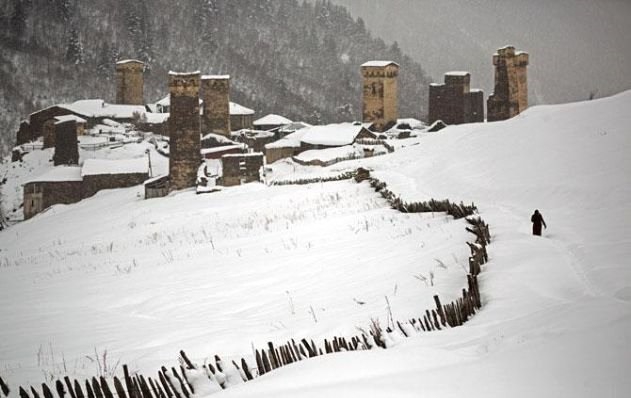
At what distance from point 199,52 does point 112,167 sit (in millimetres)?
68921

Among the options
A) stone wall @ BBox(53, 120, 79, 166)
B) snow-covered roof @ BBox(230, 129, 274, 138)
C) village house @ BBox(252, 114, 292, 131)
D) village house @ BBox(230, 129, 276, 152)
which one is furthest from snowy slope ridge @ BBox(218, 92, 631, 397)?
village house @ BBox(252, 114, 292, 131)

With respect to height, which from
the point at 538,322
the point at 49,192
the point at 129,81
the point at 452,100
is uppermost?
the point at 129,81

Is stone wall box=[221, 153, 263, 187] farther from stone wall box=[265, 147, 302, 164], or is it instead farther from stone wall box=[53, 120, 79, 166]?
stone wall box=[53, 120, 79, 166]

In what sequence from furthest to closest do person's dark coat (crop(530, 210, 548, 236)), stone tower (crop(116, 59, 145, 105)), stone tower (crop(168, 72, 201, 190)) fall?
stone tower (crop(116, 59, 145, 105))
stone tower (crop(168, 72, 201, 190))
person's dark coat (crop(530, 210, 548, 236))

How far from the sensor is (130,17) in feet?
323

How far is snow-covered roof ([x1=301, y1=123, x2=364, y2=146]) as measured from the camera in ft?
145

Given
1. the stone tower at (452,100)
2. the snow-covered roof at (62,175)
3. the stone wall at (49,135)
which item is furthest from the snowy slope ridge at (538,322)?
the stone wall at (49,135)

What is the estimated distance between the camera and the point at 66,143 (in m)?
44.4

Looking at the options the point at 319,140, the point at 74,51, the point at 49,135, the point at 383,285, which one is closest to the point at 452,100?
the point at 319,140

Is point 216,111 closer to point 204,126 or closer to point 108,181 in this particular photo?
point 204,126

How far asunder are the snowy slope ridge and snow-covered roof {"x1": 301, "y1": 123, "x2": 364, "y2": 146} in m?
31.3

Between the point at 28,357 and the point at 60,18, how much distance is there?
109196mm

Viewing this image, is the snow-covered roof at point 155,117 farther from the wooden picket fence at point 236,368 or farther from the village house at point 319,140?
the wooden picket fence at point 236,368

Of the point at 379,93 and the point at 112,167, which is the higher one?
the point at 379,93
